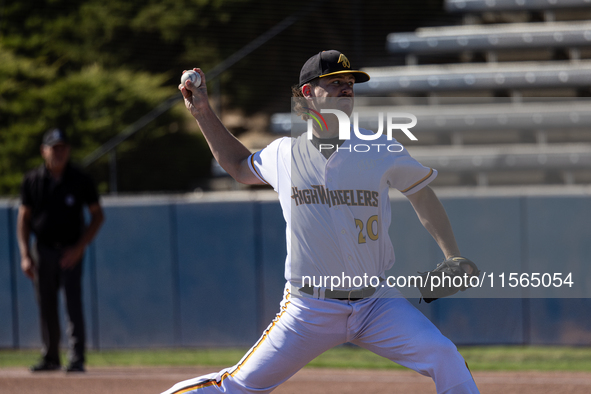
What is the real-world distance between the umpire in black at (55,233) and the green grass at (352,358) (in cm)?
63

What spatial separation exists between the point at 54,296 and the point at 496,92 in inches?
258

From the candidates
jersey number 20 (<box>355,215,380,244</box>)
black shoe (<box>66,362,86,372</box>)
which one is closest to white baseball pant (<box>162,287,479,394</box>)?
jersey number 20 (<box>355,215,380,244</box>)

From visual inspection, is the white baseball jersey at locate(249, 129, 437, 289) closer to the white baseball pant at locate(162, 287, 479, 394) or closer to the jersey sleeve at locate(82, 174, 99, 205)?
the white baseball pant at locate(162, 287, 479, 394)

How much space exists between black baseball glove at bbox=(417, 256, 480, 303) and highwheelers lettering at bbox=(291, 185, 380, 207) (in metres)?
0.34

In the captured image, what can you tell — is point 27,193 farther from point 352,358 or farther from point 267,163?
point 267,163

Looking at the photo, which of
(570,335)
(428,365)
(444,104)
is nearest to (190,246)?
(570,335)

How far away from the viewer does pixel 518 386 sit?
14.9ft

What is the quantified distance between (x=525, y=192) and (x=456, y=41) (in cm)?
457

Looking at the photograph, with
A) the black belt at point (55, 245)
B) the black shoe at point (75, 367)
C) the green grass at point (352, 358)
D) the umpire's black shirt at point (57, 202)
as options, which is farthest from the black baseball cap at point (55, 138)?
the green grass at point (352, 358)

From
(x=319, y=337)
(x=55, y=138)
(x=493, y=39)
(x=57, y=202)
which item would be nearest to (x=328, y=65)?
(x=319, y=337)

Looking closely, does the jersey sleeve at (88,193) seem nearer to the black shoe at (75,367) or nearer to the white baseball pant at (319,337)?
the black shoe at (75,367)

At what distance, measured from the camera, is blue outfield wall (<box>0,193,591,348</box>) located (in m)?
5.73

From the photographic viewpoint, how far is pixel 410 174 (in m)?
2.55

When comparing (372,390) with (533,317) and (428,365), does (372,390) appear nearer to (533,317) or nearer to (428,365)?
(533,317)
